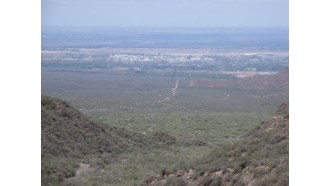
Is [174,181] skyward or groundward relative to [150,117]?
skyward

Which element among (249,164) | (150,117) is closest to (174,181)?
(249,164)

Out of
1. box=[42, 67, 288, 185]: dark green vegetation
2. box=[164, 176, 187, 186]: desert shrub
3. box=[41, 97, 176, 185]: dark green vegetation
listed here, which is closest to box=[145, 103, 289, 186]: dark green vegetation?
box=[164, 176, 187, 186]: desert shrub

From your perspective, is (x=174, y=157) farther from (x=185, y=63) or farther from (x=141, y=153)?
(x=185, y=63)

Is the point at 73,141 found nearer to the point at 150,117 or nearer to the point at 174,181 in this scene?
the point at 174,181

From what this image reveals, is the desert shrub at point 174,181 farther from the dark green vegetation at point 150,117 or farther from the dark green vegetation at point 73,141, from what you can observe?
the dark green vegetation at point 73,141

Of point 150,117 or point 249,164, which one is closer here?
point 249,164

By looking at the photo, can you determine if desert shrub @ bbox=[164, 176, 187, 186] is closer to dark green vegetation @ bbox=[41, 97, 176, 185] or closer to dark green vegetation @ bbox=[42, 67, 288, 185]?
dark green vegetation @ bbox=[42, 67, 288, 185]
